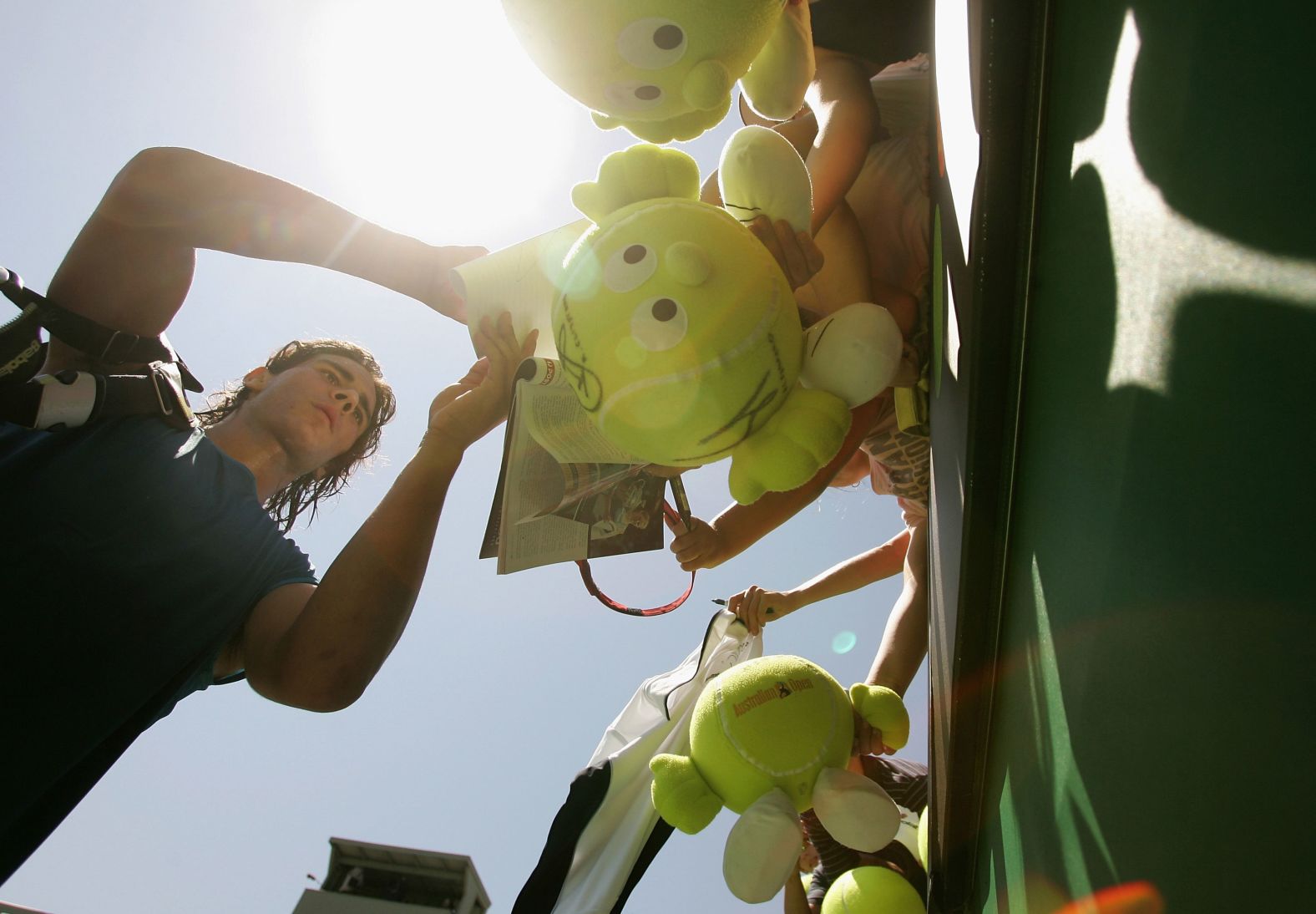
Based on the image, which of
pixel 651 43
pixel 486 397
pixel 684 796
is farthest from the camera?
pixel 486 397

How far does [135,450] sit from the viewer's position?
1.05 metres

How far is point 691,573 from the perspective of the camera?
1.24 meters

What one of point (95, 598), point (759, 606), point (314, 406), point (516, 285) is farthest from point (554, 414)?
point (314, 406)

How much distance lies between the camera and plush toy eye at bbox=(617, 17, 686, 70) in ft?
2.22

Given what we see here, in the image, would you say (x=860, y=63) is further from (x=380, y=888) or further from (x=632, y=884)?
(x=380, y=888)

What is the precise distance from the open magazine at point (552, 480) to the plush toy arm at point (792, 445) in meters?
0.21

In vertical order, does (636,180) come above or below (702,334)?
above

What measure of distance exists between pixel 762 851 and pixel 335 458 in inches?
59.0

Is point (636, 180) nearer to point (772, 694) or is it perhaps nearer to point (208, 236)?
point (772, 694)

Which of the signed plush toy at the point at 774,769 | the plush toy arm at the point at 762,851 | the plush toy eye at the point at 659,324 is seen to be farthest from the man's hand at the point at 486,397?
the plush toy arm at the point at 762,851

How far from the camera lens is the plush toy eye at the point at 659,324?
688 mm

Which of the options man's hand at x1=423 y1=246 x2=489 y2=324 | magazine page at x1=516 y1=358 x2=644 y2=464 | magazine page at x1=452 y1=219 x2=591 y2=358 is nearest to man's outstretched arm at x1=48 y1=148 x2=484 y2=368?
man's hand at x1=423 y1=246 x2=489 y2=324

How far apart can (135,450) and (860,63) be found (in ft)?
4.32

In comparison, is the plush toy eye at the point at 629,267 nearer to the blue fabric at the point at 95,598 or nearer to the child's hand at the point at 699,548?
the child's hand at the point at 699,548
